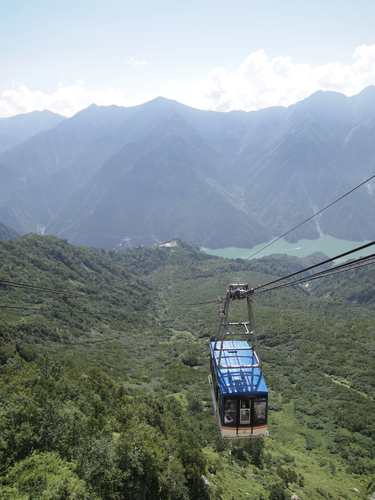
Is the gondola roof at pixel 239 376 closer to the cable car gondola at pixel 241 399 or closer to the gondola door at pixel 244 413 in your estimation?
the cable car gondola at pixel 241 399

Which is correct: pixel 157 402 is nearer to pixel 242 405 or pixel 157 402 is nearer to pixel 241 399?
pixel 242 405

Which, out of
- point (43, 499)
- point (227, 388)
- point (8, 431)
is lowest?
point (43, 499)

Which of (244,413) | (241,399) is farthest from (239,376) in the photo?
(244,413)

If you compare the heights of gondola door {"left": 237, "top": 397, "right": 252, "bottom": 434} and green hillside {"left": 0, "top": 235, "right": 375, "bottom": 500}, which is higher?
gondola door {"left": 237, "top": 397, "right": 252, "bottom": 434}

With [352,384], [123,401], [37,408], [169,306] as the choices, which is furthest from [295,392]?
[169,306]

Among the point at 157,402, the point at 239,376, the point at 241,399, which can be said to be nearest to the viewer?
the point at 241,399

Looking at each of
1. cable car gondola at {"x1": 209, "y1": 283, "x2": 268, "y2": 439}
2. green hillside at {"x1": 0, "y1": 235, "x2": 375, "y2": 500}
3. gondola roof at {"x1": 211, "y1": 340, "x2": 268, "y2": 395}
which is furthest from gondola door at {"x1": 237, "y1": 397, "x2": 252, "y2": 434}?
green hillside at {"x1": 0, "y1": 235, "x2": 375, "y2": 500}

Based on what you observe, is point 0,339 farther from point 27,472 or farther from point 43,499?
point 43,499

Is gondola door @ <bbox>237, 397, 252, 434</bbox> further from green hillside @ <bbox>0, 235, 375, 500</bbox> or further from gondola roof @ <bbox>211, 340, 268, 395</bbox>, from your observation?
green hillside @ <bbox>0, 235, 375, 500</bbox>
